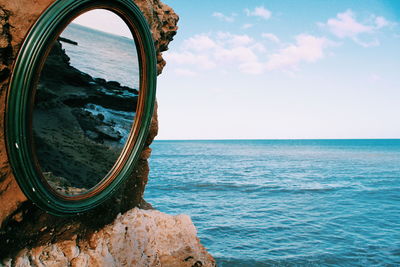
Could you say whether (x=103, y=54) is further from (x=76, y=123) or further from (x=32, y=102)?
(x=32, y=102)

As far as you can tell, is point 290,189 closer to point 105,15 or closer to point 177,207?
point 177,207

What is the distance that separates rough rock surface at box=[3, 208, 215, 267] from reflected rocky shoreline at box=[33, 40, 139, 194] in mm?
601

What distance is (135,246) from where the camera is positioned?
3.35m

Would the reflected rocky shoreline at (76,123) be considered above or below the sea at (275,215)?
above

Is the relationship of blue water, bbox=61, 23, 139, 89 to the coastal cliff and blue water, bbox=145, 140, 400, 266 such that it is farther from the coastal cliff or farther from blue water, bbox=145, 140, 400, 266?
blue water, bbox=145, 140, 400, 266

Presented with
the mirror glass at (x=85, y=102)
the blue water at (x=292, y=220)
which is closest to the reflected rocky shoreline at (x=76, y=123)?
the mirror glass at (x=85, y=102)

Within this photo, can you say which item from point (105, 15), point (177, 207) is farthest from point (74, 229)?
point (177, 207)

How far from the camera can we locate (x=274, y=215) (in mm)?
13859

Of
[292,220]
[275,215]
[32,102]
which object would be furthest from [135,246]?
[275,215]

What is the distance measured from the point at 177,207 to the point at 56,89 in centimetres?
1394

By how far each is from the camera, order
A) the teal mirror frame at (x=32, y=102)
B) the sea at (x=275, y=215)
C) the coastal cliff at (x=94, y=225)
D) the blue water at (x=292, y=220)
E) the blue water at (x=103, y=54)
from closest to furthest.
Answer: the teal mirror frame at (x=32, y=102)
the coastal cliff at (x=94, y=225)
the blue water at (x=103, y=54)
the sea at (x=275, y=215)
the blue water at (x=292, y=220)

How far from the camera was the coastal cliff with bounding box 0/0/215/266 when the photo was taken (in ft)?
7.21

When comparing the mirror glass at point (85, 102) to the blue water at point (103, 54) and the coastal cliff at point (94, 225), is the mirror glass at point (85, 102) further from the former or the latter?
the coastal cliff at point (94, 225)

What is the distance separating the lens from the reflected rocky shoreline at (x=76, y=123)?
240 centimetres
